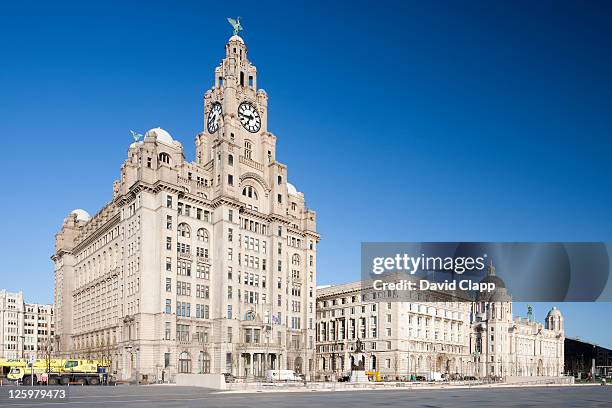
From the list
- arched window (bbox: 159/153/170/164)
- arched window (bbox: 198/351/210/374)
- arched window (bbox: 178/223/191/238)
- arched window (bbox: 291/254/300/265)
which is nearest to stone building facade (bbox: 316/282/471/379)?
arched window (bbox: 291/254/300/265)

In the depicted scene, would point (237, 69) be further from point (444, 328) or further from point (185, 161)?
point (444, 328)

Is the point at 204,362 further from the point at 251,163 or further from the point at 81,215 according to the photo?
the point at 81,215

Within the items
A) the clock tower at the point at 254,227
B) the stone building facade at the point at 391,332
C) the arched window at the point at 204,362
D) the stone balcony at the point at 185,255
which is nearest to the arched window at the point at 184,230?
the stone balcony at the point at 185,255

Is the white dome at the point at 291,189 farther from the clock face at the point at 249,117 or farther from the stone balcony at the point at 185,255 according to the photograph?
the stone balcony at the point at 185,255

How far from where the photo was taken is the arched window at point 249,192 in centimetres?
13262

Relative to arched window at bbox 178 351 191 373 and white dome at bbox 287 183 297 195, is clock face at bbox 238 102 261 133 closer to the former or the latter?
white dome at bbox 287 183 297 195

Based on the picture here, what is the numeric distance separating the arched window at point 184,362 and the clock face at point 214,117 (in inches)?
1794

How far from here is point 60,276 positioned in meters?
166

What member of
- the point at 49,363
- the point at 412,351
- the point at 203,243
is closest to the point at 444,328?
the point at 412,351

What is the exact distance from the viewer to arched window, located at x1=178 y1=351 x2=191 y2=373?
116 m

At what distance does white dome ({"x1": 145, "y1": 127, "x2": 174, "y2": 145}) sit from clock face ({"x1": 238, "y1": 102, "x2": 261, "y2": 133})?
16822 mm

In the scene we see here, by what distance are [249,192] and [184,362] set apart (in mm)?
36049

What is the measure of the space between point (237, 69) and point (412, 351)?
249 ft

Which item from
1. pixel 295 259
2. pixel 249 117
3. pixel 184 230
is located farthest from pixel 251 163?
pixel 295 259
